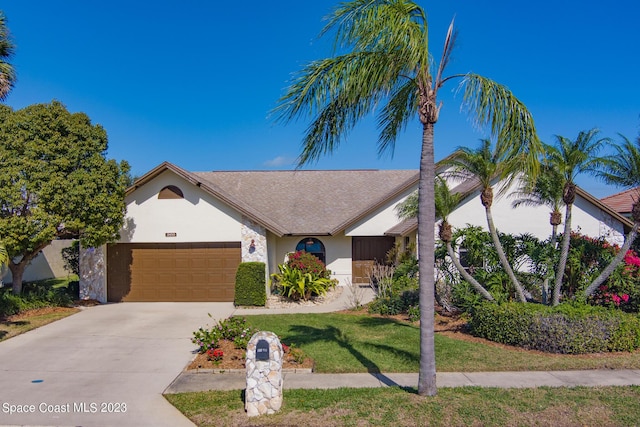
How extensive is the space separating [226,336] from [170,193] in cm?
834

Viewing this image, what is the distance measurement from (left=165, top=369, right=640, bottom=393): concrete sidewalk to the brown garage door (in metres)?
8.52

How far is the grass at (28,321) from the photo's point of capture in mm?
11883

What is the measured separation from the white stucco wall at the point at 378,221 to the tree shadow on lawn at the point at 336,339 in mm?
7207

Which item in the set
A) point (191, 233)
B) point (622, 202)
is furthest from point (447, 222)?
point (622, 202)

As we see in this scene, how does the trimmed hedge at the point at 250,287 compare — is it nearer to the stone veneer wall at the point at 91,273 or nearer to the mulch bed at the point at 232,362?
the stone veneer wall at the point at 91,273

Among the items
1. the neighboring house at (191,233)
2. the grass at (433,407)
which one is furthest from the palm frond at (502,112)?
the neighboring house at (191,233)

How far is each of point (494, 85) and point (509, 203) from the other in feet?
37.9

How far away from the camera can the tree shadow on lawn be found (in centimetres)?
860

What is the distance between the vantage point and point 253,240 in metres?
16.9

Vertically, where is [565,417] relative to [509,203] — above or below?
below

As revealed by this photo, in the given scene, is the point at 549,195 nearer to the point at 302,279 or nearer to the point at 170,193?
the point at 302,279

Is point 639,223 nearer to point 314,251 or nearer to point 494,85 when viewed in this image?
point 494,85

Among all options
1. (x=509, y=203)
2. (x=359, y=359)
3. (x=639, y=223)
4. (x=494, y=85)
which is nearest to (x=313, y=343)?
(x=359, y=359)

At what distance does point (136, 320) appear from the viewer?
13.9 meters
